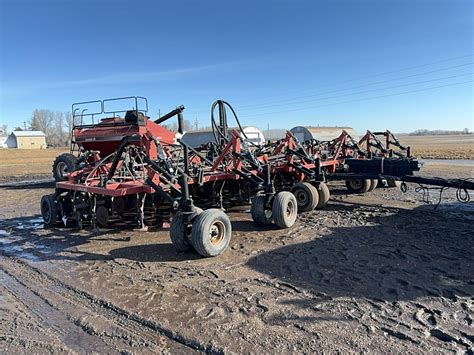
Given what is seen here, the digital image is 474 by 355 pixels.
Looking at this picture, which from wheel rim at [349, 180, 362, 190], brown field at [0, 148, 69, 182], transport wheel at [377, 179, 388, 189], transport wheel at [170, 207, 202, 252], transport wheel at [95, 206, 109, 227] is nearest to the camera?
transport wheel at [170, 207, 202, 252]

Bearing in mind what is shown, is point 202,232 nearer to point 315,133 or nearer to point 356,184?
point 356,184

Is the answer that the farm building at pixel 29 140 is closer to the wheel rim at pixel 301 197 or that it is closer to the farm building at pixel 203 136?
the farm building at pixel 203 136

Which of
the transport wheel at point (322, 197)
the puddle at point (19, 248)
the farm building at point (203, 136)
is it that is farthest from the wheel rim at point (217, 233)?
the farm building at point (203, 136)

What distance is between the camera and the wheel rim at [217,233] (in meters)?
5.86

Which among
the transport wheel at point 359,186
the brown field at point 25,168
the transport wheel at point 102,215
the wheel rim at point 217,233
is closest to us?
the wheel rim at point 217,233

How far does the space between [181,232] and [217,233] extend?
0.55 metres

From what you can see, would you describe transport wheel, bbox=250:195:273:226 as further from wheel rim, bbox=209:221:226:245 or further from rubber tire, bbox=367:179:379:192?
rubber tire, bbox=367:179:379:192

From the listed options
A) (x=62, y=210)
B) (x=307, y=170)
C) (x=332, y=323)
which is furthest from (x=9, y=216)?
(x=332, y=323)

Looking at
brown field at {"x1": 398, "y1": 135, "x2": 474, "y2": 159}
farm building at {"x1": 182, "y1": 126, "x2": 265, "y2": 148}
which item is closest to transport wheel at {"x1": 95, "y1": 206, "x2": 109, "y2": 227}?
farm building at {"x1": 182, "y1": 126, "x2": 265, "y2": 148}

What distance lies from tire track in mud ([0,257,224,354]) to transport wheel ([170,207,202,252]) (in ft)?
5.11

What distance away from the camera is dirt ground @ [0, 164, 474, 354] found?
10.9ft

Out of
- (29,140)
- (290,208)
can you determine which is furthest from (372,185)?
(29,140)

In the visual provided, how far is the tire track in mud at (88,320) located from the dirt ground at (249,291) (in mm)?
14

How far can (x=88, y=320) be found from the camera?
3.78 meters
